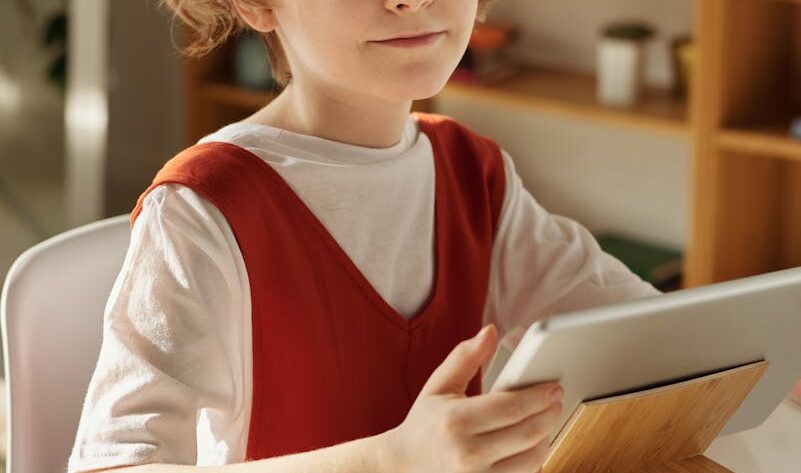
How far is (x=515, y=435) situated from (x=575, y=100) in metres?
2.15

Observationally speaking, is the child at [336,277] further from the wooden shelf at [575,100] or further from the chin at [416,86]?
the wooden shelf at [575,100]

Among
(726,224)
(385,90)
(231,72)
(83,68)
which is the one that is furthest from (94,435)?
(231,72)

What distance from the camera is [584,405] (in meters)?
0.99

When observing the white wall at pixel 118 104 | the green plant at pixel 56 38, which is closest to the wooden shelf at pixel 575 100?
the white wall at pixel 118 104

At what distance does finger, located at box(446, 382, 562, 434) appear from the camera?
3.05 feet

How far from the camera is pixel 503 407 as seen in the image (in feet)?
3.05

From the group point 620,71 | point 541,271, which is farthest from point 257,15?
point 620,71

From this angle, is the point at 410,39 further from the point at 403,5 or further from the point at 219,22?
the point at 219,22

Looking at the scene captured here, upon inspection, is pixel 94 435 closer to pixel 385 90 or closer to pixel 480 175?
pixel 385 90

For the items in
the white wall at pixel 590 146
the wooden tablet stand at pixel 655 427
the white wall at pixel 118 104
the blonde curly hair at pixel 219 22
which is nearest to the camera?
the wooden tablet stand at pixel 655 427

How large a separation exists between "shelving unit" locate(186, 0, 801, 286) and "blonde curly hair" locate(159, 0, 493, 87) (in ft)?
4.56

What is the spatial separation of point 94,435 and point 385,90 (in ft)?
1.26

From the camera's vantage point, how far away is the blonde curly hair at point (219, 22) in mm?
1352

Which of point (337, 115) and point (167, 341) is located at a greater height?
point (337, 115)
